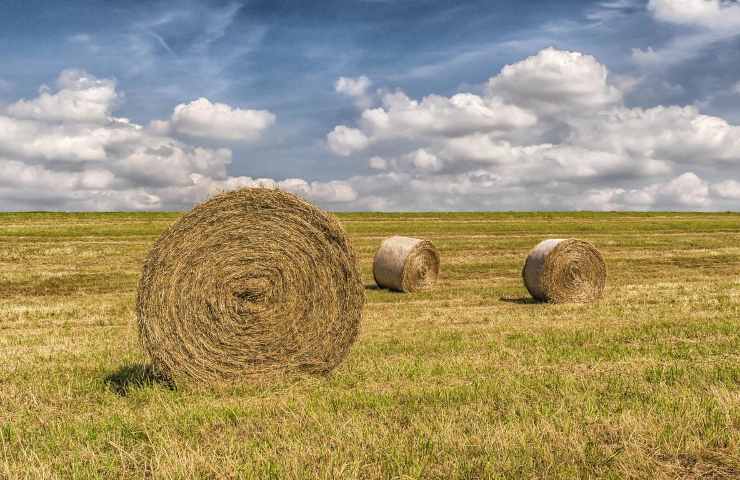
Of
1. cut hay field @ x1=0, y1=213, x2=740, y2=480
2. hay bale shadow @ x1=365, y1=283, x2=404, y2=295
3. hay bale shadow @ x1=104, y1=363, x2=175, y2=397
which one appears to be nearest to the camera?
cut hay field @ x1=0, y1=213, x2=740, y2=480

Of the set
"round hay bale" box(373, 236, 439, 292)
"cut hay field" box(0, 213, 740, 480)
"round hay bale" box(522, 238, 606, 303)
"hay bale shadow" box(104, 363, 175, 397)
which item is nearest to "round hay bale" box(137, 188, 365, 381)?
"hay bale shadow" box(104, 363, 175, 397)

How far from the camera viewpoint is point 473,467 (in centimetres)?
444

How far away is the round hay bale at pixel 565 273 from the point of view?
14.9 meters

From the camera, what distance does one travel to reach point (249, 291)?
779 cm

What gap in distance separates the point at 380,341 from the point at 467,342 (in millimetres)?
1287

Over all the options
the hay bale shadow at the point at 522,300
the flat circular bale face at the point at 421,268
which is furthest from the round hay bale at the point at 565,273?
the flat circular bale face at the point at 421,268

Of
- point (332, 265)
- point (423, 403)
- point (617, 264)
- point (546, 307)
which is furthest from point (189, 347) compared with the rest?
point (617, 264)

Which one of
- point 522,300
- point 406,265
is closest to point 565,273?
point 522,300

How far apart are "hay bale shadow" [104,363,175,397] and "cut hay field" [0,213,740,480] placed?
5cm

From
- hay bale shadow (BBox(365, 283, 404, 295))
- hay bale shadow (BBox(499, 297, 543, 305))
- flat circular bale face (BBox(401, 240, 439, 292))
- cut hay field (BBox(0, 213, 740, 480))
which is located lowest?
hay bale shadow (BBox(365, 283, 404, 295))

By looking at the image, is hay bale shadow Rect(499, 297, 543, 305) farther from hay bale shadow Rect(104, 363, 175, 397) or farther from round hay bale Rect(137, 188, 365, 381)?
hay bale shadow Rect(104, 363, 175, 397)

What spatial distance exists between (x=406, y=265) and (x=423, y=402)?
36.0 feet

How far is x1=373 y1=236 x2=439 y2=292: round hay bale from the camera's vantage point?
17078mm

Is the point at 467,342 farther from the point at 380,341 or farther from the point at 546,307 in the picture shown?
the point at 546,307
